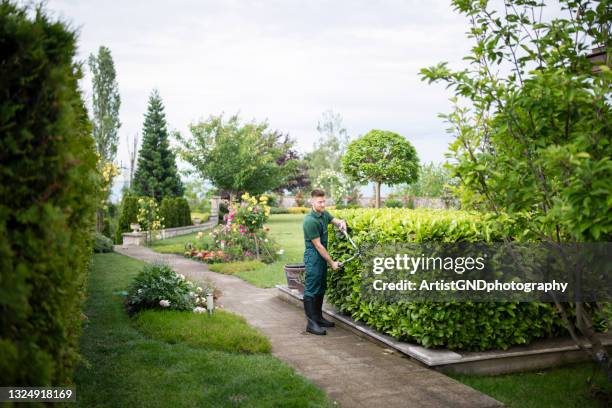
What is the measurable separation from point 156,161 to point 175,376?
26471 millimetres

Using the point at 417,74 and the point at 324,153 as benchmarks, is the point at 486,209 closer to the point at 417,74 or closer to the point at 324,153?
the point at 417,74

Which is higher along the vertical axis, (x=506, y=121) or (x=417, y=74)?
(x=417, y=74)

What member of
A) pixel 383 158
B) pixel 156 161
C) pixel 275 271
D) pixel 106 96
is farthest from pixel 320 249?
pixel 106 96

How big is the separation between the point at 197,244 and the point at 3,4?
12.1 meters

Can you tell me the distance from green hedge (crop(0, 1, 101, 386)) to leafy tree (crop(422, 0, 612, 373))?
2.49 meters

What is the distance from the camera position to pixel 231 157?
26.8 metres

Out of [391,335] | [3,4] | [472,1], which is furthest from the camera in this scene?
[391,335]

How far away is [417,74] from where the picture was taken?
136 inches

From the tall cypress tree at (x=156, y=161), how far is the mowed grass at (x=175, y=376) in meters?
24.3

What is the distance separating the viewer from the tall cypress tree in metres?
28.8

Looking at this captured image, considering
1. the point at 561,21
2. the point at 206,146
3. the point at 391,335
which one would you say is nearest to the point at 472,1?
the point at 561,21

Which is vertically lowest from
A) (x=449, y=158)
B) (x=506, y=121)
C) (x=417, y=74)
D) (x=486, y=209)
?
(x=486, y=209)

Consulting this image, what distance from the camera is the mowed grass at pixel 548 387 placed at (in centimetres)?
388

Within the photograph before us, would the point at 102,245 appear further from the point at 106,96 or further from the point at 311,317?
the point at 106,96
